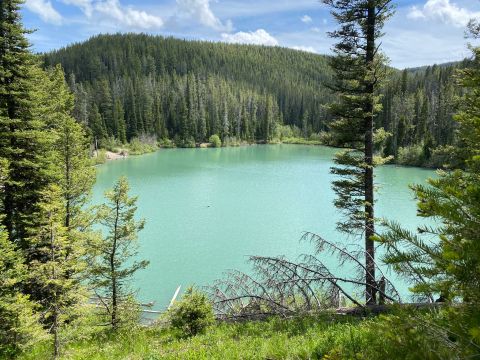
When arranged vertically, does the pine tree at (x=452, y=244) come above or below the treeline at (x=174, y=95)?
below

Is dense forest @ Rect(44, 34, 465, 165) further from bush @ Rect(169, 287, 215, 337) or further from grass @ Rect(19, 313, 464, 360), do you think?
grass @ Rect(19, 313, 464, 360)

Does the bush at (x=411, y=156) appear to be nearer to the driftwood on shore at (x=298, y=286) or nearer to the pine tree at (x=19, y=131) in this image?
the driftwood on shore at (x=298, y=286)

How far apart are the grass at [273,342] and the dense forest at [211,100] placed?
8440 mm

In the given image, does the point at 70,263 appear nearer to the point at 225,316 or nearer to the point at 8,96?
the point at 225,316

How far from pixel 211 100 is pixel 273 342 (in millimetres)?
117601

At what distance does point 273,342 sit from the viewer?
25.5 ft

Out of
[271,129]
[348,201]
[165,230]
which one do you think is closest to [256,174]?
[165,230]

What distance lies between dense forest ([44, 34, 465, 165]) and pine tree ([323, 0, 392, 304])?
87 cm

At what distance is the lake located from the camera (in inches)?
974

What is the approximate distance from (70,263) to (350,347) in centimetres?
1046

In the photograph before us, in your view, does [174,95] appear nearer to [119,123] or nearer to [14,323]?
[119,123]

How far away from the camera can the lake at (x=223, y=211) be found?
81.1ft

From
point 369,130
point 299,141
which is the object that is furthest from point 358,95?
point 299,141

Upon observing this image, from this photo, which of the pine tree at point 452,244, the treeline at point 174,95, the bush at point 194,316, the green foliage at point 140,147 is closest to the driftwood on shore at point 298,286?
the bush at point 194,316
